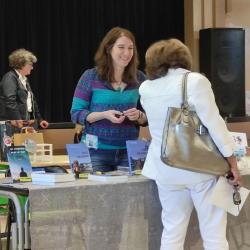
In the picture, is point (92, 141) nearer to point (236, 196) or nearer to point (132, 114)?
point (132, 114)

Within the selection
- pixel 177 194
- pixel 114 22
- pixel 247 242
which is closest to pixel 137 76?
pixel 177 194

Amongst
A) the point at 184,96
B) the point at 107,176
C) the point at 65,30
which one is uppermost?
the point at 65,30

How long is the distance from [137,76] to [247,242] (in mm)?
937

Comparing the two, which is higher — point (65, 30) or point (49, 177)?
point (65, 30)

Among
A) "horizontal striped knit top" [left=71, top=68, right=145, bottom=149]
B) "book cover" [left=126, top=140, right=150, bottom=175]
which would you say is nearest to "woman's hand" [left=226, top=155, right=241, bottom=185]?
"book cover" [left=126, top=140, right=150, bottom=175]

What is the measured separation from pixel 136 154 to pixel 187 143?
40 centimetres

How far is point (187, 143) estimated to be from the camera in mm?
2252

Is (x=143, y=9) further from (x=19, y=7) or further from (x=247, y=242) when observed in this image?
(x=247, y=242)

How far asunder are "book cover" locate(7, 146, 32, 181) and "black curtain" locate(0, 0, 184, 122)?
555 centimetres

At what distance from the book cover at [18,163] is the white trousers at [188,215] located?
571 millimetres

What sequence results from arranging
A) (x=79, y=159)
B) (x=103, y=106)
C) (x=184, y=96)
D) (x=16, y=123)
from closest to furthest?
(x=184, y=96), (x=79, y=159), (x=103, y=106), (x=16, y=123)

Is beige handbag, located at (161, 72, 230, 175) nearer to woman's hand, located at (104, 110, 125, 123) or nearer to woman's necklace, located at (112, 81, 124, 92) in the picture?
woman's hand, located at (104, 110, 125, 123)

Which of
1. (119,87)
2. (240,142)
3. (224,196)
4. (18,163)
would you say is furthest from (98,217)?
(240,142)

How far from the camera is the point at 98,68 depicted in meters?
2.73
